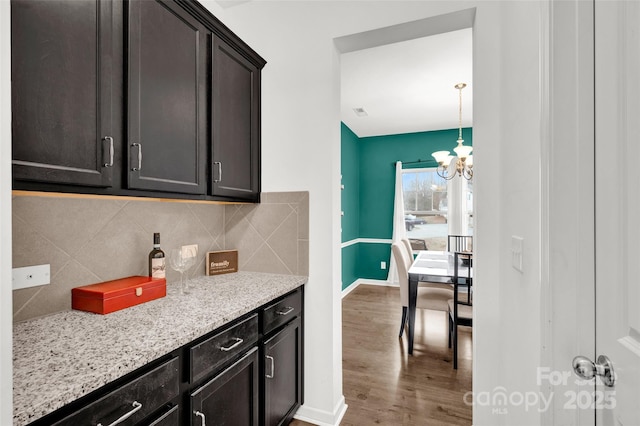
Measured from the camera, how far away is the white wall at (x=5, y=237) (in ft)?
1.79

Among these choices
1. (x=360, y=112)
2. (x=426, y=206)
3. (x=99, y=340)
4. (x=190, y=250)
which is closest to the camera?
(x=99, y=340)

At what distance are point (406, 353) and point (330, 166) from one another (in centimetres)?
193

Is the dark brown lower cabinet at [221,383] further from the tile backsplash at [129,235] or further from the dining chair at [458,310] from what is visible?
the dining chair at [458,310]

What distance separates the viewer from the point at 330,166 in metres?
1.91

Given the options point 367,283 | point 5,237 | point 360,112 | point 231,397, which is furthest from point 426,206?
point 5,237

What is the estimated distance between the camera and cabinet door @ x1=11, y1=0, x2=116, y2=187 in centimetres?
91

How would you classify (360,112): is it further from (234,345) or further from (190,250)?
(234,345)

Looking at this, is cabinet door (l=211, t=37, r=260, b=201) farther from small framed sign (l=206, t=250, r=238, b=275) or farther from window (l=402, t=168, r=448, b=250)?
window (l=402, t=168, r=448, b=250)

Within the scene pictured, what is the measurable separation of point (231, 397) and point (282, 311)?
49 cm

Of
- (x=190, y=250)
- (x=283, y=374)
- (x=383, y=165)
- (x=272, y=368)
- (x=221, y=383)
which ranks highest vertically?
(x=383, y=165)

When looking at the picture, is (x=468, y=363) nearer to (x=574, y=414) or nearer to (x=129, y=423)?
(x=574, y=414)

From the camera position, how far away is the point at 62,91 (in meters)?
1.02

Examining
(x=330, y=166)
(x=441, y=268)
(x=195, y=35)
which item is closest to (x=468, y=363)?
(x=441, y=268)

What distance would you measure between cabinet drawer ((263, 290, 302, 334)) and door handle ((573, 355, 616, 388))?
1.21 meters
